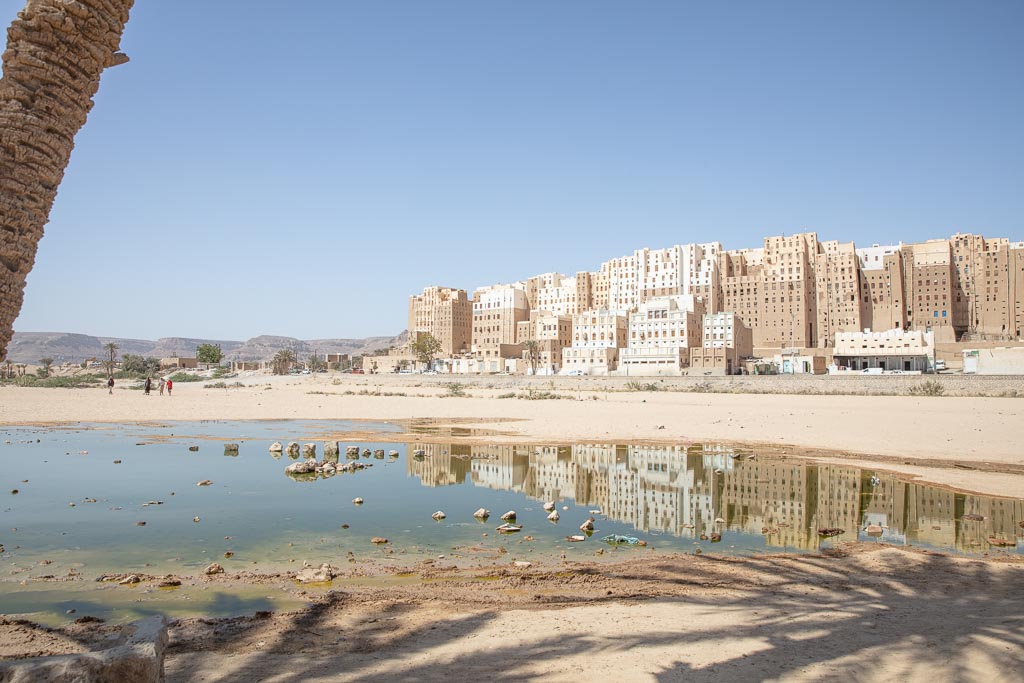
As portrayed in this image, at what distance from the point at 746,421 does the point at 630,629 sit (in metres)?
27.5

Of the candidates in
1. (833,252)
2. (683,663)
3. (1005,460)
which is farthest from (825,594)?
(833,252)

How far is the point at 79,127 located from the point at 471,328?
488 feet

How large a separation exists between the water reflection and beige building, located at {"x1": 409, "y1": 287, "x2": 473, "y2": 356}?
423 ft

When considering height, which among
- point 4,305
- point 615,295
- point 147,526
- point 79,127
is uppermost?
point 615,295

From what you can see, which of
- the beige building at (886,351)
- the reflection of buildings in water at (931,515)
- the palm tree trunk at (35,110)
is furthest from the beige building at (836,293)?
the palm tree trunk at (35,110)

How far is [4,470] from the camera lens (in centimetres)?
1814

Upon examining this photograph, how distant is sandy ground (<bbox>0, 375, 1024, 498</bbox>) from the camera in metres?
20.1

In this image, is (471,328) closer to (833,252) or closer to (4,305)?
(833,252)

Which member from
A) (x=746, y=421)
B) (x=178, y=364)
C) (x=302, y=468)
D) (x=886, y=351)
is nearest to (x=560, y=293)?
(x=886, y=351)

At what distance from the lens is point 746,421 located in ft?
106

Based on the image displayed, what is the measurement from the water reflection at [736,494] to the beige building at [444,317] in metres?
129

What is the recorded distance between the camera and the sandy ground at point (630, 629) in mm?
5582

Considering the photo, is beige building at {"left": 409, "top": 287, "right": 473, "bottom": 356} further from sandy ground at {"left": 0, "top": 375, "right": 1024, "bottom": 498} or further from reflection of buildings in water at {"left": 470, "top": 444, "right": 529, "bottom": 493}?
reflection of buildings in water at {"left": 470, "top": 444, "right": 529, "bottom": 493}

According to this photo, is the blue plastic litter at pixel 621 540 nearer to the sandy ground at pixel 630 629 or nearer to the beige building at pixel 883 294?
the sandy ground at pixel 630 629
